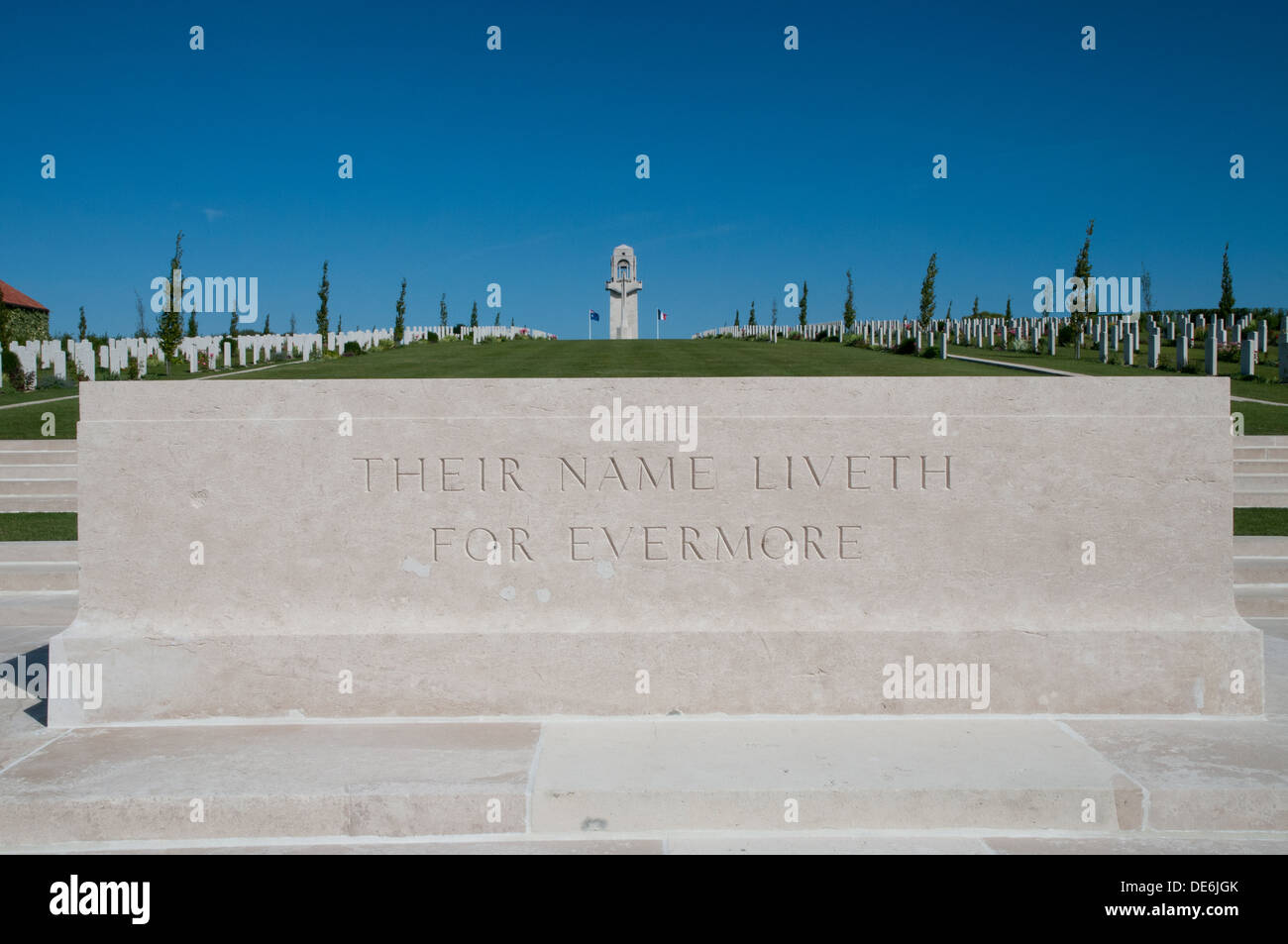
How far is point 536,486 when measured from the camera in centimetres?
453

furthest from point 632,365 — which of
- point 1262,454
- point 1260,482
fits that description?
point 1260,482

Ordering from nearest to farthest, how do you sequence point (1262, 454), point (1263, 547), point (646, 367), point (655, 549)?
point (655, 549)
point (1263, 547)
point (1262, 454)
point (646, 367)

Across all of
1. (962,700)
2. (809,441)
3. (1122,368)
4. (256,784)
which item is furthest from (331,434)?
(1122,368)

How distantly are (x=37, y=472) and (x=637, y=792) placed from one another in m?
11.3

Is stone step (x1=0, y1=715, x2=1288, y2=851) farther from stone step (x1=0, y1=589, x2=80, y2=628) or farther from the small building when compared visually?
the small building

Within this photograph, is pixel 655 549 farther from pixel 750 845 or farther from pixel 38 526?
pixel 38 526

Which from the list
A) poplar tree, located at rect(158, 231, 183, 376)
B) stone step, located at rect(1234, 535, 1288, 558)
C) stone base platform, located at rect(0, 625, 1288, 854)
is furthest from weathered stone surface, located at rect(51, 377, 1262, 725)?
poplar tree, located at rect(158, 231, 183, 376)

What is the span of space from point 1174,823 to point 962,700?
3.59 feet

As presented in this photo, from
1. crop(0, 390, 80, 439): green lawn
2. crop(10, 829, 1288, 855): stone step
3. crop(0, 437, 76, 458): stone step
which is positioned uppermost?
crop(0, 390, 80, 439): green lawn

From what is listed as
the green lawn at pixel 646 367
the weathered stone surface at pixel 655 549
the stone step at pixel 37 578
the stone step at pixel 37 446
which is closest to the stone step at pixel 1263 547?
the weathered stone surface at pixel 655 549

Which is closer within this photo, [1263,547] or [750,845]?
[750,845]

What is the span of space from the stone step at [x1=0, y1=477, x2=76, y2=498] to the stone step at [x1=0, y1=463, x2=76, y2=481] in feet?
2.19

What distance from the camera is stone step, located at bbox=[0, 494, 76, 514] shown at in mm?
10508

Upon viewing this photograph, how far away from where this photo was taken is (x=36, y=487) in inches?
423
